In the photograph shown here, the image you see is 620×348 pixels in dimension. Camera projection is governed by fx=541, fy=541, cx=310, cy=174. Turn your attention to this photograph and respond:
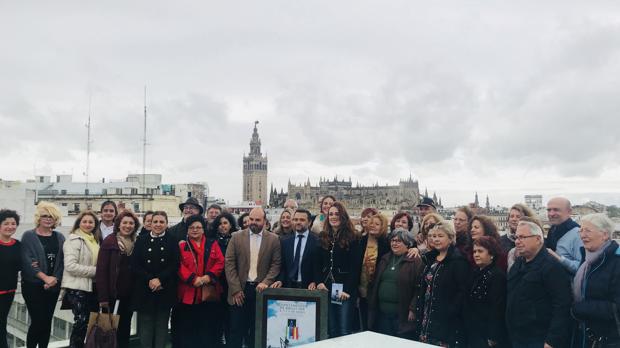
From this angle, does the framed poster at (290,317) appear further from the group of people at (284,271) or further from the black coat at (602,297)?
the black coat at (602,297)

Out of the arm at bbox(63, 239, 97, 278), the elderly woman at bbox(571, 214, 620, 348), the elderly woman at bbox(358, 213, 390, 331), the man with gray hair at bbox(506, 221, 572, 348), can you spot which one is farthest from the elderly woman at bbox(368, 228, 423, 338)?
the arm at bbox(63, 239, 97, 278)

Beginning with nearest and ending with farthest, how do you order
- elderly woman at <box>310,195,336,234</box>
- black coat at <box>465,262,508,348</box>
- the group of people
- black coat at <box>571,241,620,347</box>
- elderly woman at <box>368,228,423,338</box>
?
black coat at <box>571,241,620,347</box> → black coat at <box>465,262,508,348</box> → the group of people → elderly woman at <box>368,228,423,338</box> → elderly woman at <box>310,195,336,234</box>

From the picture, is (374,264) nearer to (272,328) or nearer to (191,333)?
(272,328)

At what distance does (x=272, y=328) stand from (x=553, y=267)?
313 centimetres

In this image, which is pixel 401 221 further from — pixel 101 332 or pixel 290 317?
pixel 101 332

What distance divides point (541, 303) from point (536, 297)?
70mm

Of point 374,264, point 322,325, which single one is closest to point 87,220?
point 322,325

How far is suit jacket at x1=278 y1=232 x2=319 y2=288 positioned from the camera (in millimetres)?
6754

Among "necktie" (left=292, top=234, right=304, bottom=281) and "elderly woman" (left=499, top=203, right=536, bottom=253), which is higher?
"elderly woman" (left=499, top=203, right=536, bottom=253)

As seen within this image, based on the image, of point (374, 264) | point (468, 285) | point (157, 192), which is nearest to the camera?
point (468, 285)

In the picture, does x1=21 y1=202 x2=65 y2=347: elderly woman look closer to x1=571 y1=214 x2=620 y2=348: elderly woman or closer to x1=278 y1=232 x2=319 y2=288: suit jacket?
x1=278 y1=232 x2=319 y2=288: suit jacket

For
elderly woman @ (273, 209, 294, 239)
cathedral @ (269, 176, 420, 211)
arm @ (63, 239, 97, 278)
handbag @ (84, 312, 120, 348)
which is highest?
cathedral @ (269, 176, 420, 211)

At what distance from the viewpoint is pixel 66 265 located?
6344mm

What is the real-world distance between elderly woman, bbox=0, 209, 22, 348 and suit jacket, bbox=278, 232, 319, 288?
3080 millimetres
